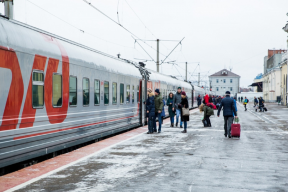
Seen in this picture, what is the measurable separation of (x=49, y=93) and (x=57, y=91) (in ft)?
1.62

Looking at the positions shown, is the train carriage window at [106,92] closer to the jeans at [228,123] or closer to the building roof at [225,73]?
the jeans at [228,123]

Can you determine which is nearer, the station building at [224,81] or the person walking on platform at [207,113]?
the person walking on platform at [207,113]

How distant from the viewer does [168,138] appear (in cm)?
1420

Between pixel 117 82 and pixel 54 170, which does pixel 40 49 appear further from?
pixel 117 82

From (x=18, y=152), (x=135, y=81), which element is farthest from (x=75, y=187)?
(x=135, y=81)

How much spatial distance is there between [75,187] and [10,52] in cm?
288

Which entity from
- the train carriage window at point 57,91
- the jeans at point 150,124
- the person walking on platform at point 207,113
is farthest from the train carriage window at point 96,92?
the person walking on platform at point 207,113

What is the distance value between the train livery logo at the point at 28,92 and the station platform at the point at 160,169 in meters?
0.95

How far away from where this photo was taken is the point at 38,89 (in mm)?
8906

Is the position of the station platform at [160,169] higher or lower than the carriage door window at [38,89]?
lower

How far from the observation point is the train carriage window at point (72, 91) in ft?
35.6

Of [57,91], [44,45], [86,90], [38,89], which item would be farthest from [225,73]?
[38,89]

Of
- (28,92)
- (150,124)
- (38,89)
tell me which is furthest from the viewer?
(150,124)

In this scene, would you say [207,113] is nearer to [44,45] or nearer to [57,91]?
[57,91]
